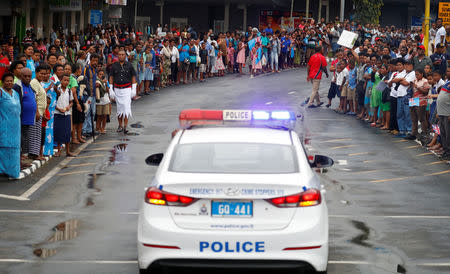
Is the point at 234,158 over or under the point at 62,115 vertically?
over

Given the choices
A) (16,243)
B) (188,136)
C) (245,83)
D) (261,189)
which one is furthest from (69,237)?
(245,83)

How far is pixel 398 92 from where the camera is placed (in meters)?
22.1

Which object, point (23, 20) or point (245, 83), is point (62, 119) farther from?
point (245, 83)

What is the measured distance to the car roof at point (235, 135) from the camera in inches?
340

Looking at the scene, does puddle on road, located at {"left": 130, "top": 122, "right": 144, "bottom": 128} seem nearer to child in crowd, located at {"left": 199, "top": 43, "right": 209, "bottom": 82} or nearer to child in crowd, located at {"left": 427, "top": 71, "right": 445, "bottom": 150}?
A: child in crowd, located at {"left": 427, "top": 71, "right": 445, "bottom": 150}

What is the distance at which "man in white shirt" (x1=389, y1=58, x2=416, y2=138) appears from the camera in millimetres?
21766

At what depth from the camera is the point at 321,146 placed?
65.0ft

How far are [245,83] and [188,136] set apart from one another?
90.6 feet

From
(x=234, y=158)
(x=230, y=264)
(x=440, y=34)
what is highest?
(x=440, y=34)

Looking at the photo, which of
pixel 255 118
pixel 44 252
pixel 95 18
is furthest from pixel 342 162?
pixel 95 18

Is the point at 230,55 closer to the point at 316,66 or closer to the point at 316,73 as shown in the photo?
the point at 316,66

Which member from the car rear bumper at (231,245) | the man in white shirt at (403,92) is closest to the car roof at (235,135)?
the car rear bumper at (231,245)

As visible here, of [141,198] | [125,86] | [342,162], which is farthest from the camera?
[125,86]

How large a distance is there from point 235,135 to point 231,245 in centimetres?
150
